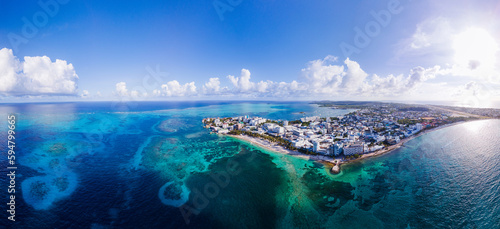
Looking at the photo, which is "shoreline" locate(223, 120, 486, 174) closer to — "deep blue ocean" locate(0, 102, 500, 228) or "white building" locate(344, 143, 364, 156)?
"white building" locate(344, 143, 364, 156)

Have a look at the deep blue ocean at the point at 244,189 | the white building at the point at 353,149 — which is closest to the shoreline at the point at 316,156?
the white building at the point at 353,149

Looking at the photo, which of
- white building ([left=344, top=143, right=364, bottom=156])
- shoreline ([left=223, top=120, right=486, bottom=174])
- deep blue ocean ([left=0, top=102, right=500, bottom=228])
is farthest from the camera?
white building ([left=344, top=143, right=364, bottom=156])

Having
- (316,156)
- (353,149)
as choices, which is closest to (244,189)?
(316,156)

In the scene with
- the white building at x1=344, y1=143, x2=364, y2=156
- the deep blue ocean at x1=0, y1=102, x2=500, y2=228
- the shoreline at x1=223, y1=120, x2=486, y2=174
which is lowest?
the deep blue ocean at x1=0, y1=102, x2=500, y2=228

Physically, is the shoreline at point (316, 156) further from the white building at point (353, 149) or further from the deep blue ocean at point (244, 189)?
the deep blue ocean at point (244, 189)

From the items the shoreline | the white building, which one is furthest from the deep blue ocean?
the white building

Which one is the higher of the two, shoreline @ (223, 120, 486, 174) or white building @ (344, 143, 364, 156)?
white building @ (344, 143, 364, 156)

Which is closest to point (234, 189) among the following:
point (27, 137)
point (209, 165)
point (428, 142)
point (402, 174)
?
point (209, 165)

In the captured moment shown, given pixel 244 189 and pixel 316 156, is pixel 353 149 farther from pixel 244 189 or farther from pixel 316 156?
pixel 244 189
